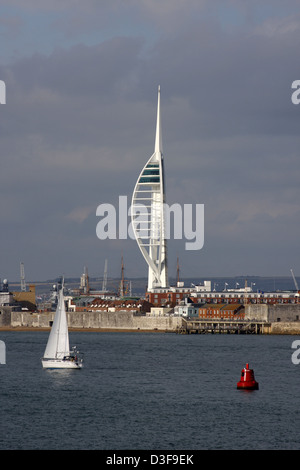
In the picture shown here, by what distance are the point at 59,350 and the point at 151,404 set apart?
23.6 metres

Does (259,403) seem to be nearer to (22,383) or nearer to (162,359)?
(22,383)

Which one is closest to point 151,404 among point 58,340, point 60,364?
point 60,364

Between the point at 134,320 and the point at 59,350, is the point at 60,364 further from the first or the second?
the point at 134,320

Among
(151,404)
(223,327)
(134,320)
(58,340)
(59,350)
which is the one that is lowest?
(151,404)

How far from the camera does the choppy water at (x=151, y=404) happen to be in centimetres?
4691

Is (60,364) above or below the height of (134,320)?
below

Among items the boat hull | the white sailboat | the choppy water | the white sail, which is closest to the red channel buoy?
the choppy water

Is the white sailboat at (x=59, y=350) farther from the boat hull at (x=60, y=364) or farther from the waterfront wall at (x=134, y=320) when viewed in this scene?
the waterfront wall at (x=134, y=320)

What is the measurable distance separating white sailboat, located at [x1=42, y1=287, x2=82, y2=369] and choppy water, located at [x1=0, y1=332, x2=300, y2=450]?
116 centimetres

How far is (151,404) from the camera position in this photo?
2287 inches

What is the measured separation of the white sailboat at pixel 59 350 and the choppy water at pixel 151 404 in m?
1.16
